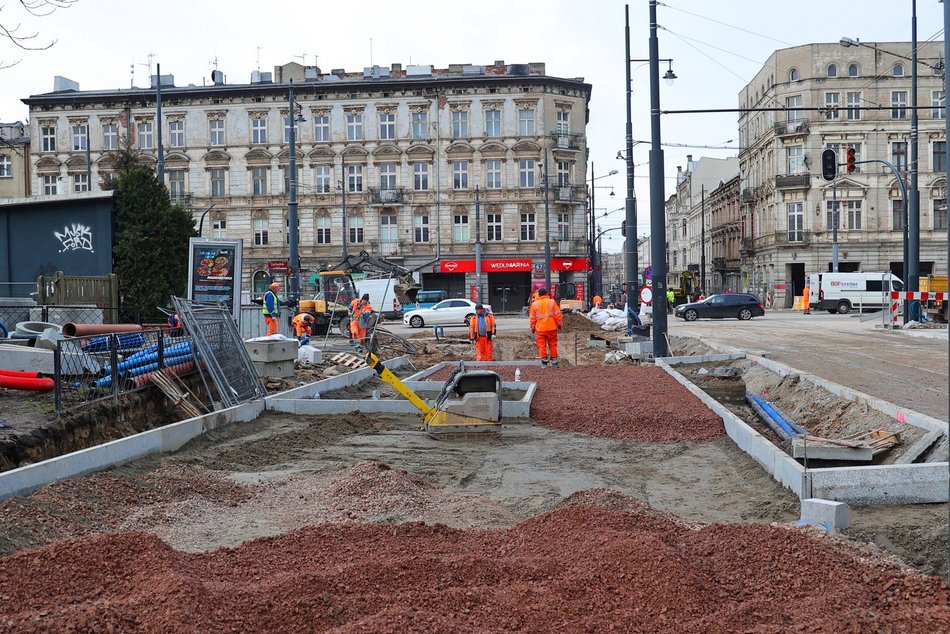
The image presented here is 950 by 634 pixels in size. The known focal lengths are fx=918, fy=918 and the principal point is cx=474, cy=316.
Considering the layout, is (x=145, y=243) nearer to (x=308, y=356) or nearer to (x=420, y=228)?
(x=308, y=356)

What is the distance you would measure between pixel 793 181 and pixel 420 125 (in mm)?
25977

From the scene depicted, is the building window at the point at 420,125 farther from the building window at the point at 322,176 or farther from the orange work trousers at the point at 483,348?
the orange work trousers at the point at 483,348

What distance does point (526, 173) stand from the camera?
2251 inches

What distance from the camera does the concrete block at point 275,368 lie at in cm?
1603

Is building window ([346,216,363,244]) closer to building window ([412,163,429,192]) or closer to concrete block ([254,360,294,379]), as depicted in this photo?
building window ([412,163,429,192])

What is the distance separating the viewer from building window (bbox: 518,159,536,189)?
187 ft

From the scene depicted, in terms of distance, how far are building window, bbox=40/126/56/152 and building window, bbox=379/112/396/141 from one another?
70.2ft

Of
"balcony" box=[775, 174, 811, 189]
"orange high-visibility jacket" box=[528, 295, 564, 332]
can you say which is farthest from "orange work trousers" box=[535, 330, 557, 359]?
"balcony" box=[775, 174, 811, 189]

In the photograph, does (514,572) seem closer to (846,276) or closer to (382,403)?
(382,403)

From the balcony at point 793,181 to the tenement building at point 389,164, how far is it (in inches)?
587

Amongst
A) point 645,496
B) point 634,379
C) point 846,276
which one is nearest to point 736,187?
point 846,276

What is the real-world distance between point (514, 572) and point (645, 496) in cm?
324

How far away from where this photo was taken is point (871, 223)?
6172 centimetres

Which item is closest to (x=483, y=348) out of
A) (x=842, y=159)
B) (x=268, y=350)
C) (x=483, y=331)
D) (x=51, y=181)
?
(x=483, y=331)
